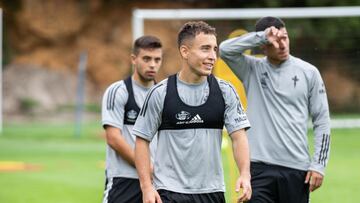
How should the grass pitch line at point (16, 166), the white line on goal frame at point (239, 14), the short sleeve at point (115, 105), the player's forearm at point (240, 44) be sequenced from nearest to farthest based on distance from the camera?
the player's forearm at point (240, 44), the short sleeve at point (115, 105), the grass pitch line at point (16, 166), the white line on goal frame at point (239, 14)

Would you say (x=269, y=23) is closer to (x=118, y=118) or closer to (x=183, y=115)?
(x=118, y=118)

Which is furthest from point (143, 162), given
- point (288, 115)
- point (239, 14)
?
point (239, 14)

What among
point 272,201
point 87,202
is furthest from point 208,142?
point 87,202

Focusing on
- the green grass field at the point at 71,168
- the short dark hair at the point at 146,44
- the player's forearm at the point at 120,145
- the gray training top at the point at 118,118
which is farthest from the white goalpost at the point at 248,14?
the player's forearm at the point at 120,145

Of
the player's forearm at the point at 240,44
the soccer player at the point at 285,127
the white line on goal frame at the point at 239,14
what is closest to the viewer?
the player's forearm at the point at 240,44

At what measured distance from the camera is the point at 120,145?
7.48 metres

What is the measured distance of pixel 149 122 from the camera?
6.30 metres

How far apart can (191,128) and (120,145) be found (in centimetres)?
139

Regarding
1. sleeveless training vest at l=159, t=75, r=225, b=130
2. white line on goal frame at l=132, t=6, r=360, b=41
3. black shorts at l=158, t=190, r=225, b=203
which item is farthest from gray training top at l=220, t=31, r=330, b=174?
white line on goal frame at l=132, t=6, r=360, b=41

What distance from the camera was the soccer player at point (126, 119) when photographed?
7.60 meters

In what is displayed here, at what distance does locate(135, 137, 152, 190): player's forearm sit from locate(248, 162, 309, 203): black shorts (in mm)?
1548

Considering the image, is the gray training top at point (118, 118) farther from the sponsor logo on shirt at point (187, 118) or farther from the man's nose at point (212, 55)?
the man's nose at point (212, 55)

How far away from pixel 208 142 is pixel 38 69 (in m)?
30.9

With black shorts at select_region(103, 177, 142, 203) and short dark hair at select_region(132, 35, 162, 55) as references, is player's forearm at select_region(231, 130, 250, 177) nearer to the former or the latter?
Result: black shorts at select_region(103, 177, 142, 203)
